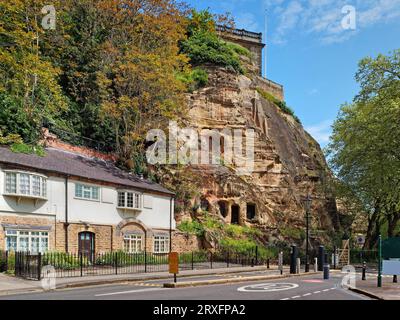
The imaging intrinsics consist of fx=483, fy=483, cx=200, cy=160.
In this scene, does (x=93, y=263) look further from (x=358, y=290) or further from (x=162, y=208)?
(x=358, y=290)

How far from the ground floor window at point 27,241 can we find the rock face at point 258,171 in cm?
1580

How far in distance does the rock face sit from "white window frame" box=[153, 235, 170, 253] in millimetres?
4313

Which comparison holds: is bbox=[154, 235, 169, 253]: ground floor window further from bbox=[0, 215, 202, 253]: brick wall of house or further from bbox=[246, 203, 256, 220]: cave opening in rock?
bbox=[246, 203, 256, 220]: cave opening in rock

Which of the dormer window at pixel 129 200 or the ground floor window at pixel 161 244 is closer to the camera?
the dormer window at pixel 129 200

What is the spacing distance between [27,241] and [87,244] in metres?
4.88

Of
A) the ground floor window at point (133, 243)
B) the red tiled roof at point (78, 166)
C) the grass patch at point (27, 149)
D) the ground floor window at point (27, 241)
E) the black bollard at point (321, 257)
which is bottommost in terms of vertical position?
the black bollard at point (321, 257)

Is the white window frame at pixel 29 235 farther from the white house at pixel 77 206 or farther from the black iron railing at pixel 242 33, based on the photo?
the black iron railing at pixel 242 33

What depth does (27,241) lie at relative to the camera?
29391 millimetres

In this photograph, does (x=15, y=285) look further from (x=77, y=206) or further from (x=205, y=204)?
(x=205, y=204)

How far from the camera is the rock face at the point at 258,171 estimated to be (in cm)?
4781

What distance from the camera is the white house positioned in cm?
2892

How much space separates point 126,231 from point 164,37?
19.9 metres

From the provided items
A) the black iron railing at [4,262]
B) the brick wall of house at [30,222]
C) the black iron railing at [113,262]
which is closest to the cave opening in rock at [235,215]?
the black iron railing at [113,262]
